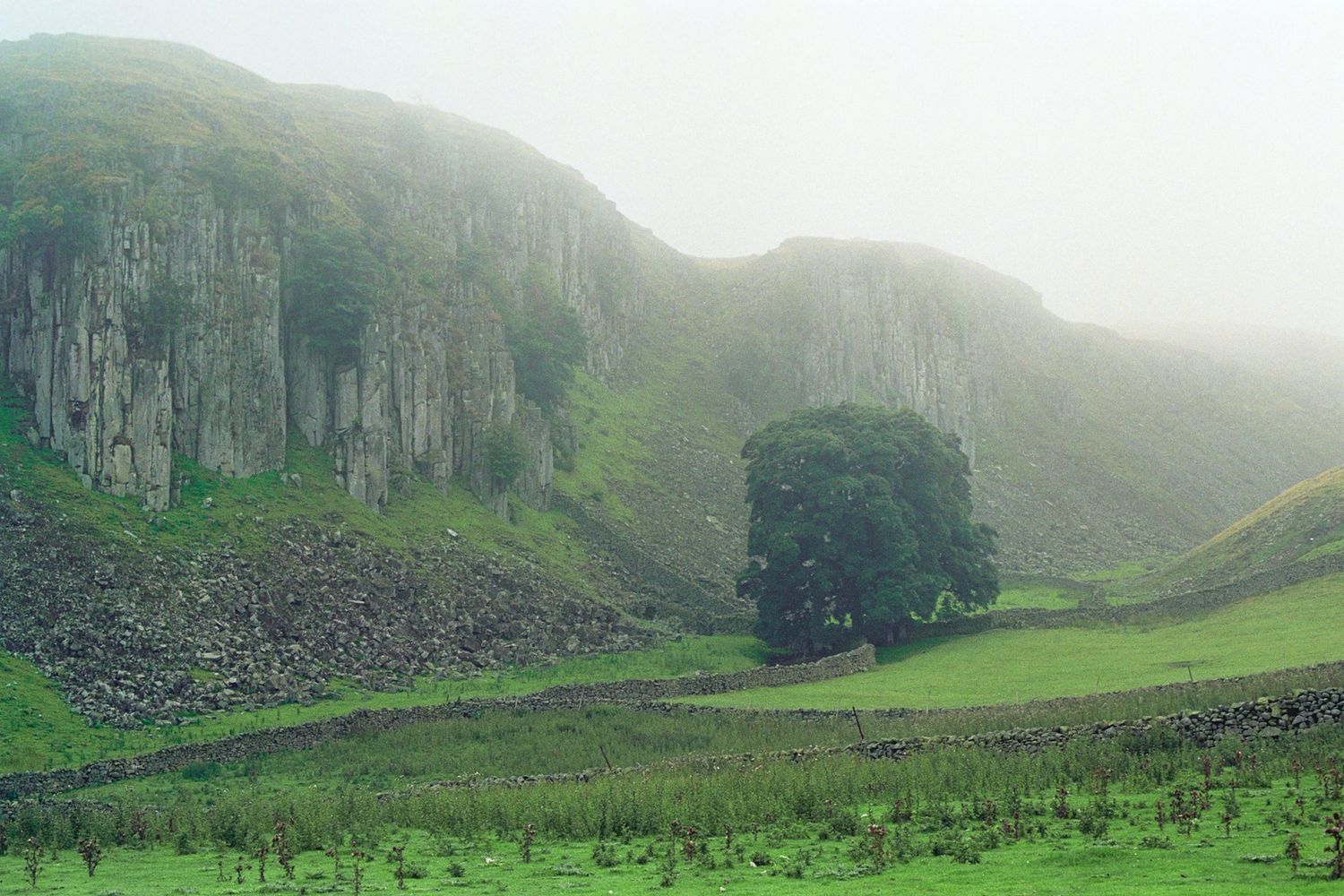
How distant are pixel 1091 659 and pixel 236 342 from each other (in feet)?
152

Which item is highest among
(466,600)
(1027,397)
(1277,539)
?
(1027,397)

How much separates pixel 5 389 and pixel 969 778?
51.0 meters

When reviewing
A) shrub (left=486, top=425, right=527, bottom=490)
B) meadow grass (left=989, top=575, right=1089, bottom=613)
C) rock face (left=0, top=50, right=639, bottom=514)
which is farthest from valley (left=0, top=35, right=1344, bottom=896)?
meadow grass (left=989, top=575, right=1089, bottom=613)

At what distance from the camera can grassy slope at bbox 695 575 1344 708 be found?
41.9 meters

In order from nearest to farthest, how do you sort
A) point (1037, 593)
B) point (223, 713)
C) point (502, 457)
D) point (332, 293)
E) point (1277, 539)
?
1. point (223, 713)
2. point (1277, 539)
3. point (332, 293)
4. point (502, 457)
5. point (1037, 593)

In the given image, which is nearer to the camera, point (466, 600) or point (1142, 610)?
point (1142, 610)

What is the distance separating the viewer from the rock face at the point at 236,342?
184 ft

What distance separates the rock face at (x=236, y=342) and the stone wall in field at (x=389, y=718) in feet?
62.7

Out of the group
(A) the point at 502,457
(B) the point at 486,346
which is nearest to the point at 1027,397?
(B) the point at 486,346

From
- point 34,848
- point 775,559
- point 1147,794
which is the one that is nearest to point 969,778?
point 1147,794

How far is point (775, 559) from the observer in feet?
213

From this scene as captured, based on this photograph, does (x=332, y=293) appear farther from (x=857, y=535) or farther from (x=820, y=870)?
(x=820, y=870)

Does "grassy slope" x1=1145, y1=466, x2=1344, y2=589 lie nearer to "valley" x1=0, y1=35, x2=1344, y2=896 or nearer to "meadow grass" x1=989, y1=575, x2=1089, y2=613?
"valley" x1=0, y1=35, x2=1344, y2=896

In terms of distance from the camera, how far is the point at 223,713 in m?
45.1
